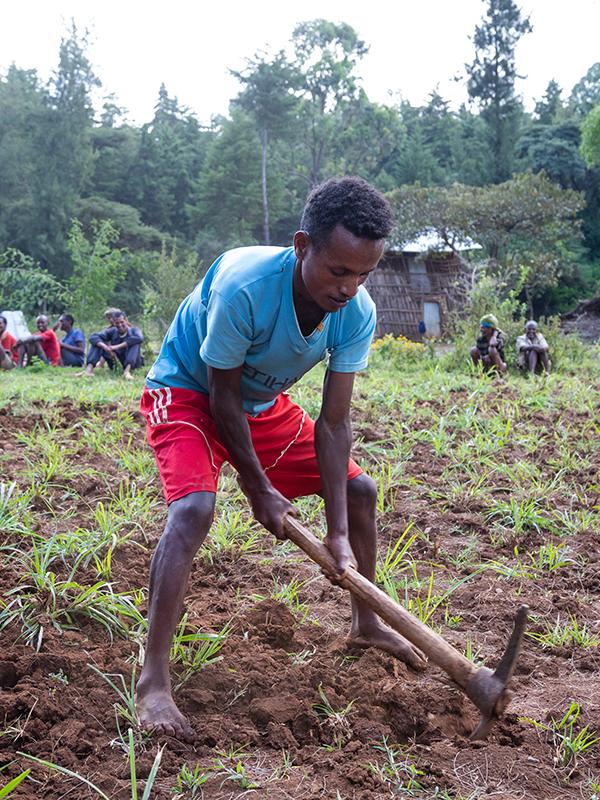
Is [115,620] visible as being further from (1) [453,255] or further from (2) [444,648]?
(1) [453,255]

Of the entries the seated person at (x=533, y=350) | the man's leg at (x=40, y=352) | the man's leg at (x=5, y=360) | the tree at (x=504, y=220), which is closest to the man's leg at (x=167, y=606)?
the seated person at (x=533, y=350)

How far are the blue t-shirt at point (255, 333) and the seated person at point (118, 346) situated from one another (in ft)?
27.1

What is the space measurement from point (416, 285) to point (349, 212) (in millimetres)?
20950

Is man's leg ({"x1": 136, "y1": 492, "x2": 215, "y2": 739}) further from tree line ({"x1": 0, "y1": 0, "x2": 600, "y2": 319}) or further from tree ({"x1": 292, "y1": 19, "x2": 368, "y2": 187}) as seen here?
tree ({"x1": 292, "y1": 19, "x2": 368, "y2": 187})

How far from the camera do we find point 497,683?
6.92 feet

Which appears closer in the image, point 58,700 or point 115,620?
point 58,700

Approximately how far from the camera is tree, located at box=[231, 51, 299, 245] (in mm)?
30766

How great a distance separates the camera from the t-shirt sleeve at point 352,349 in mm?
2596

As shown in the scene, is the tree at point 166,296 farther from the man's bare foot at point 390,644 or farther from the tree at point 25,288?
the man's bare foot at point 390,644

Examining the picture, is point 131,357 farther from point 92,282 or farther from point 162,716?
point 162,716

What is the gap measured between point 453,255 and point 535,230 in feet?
6.99

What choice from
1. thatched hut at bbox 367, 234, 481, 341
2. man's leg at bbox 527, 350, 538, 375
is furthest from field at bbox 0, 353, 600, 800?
thatched hut at bbox 367, 234, 481, 341

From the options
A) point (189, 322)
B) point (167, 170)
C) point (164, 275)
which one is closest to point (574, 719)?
point (189, 322)

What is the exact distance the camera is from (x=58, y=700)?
7.55 ft
